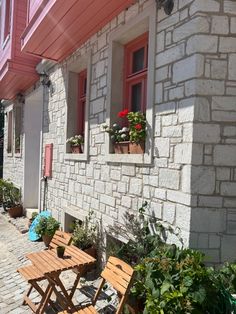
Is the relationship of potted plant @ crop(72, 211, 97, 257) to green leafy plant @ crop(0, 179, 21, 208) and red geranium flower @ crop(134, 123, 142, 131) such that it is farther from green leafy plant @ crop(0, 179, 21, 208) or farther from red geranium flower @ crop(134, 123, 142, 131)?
green leafy plant @ crop(0, 179, 21, 208)

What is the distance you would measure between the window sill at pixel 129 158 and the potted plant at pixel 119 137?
0.10 meters

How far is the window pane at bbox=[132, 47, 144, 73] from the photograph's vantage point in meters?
4.89

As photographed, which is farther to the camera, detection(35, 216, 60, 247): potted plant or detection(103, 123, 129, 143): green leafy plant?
detection(35, 216, 60, 247): potted plant

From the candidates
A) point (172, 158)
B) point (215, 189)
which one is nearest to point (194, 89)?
point (172, 158)

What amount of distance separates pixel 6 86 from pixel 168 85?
25.4 feet

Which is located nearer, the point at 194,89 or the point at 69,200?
the point at 194,89

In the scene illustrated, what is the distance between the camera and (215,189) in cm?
351

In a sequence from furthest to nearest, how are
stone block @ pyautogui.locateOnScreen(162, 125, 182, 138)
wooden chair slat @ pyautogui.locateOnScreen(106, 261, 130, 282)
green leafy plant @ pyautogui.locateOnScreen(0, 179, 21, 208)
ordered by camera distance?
green leafy plant @ pyautogui.locateOnScreen(0, 179, 21, 208) → stone block @ pyautogui.locateOnScreen(162, 125, 182, 138) → wooden chair slat @ pyautogui.locateOnScreen(106, 261, 130, 282)

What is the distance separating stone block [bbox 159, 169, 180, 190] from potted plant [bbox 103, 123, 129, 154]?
3.07 ft

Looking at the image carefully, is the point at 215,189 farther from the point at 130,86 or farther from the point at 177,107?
the point at 130,86

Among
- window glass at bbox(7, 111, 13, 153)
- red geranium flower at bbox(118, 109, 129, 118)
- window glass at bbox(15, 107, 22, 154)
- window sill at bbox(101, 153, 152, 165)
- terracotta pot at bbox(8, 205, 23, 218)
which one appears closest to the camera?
window sill at bbox(101, 153, 152, 165)

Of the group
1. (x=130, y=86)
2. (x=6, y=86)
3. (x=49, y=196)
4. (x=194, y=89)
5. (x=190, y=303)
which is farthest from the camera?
(x=6, y=86)

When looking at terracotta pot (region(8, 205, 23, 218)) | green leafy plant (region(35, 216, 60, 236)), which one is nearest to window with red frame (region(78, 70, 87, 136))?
green leafy plant (region(35, 216, 60, 236))

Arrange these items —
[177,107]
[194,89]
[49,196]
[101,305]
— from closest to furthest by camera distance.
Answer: [194,89] → [177,107] → [101,305] → [49,196]
